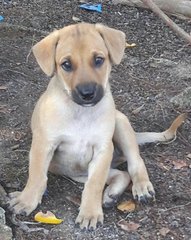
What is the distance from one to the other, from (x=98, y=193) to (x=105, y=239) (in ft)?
1.13

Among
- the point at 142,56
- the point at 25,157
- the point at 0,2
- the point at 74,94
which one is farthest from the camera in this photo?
the point at 0,2

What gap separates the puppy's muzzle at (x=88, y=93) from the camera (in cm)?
458

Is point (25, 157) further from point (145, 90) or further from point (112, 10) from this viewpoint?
point (112, 10)

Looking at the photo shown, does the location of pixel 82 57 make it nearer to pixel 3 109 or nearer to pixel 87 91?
pixel 87 91

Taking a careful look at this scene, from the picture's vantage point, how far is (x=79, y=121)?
494 centimetres

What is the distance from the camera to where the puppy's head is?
4625mm

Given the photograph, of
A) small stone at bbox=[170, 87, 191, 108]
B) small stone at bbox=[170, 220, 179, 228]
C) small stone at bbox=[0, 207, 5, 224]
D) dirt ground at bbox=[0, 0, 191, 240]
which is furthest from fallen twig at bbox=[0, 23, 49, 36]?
small stone at bbox=[170, 220, 179, 228]

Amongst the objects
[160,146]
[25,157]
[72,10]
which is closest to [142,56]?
[72,10]

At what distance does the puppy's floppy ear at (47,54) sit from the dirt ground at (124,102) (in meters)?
0.93

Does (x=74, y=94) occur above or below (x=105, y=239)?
above

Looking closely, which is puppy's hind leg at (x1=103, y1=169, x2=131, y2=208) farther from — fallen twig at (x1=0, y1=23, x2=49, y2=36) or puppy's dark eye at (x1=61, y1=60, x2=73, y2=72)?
fallen twig at (x1=0, y1=23, x2=49, y2=36)

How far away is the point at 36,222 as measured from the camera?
480 centimetres

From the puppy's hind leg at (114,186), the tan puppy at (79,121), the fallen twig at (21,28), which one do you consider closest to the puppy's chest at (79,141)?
the tan puppy at (79,121)

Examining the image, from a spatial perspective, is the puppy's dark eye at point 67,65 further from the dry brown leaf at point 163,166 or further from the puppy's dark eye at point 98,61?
the dry brown leaf at point 163,166
